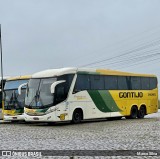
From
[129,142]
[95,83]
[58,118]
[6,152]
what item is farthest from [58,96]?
[6,152]

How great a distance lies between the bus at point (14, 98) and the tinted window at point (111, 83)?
193 inches

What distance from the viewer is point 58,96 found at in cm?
2442

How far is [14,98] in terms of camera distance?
2786cm

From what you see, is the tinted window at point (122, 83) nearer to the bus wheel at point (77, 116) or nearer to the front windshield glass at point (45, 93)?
the bus wheel at point (77, 116)

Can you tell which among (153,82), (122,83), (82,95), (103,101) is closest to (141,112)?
(153,82)

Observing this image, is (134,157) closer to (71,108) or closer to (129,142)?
(129,142)

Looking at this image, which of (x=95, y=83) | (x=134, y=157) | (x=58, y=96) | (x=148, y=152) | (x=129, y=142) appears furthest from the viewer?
(x=95, y=83)

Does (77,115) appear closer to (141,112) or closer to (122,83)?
(122,83)

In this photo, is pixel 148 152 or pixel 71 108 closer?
pixel 148 152

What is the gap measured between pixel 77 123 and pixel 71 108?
120cm

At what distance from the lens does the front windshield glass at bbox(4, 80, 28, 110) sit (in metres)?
27.5

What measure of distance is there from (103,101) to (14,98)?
551cm

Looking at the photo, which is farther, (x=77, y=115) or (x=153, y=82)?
(x=153, y=82)

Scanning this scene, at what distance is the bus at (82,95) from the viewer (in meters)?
24.4
